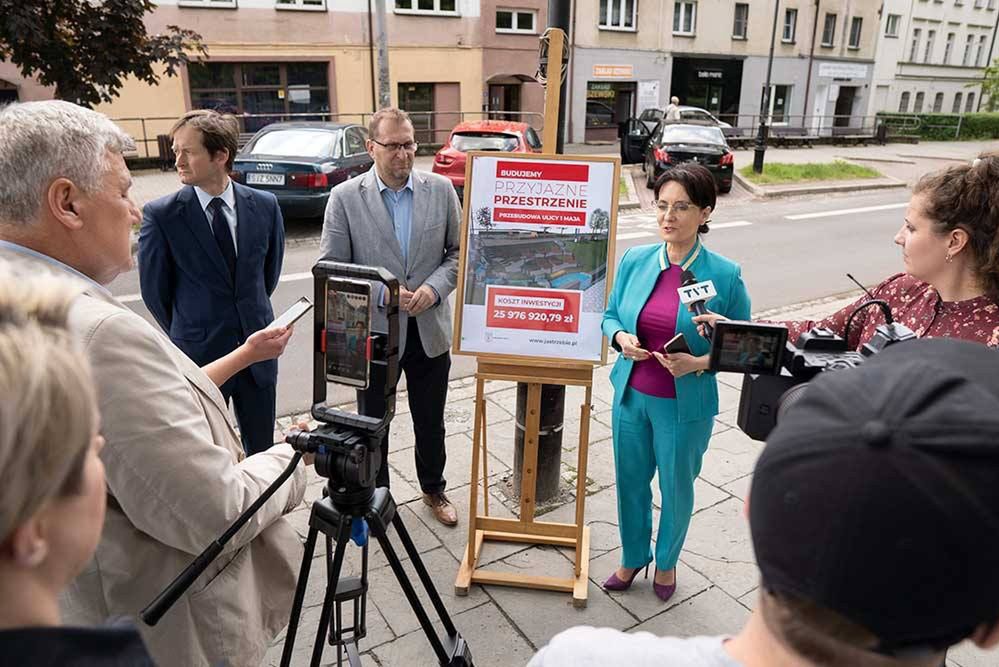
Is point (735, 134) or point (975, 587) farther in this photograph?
point (735, 134)

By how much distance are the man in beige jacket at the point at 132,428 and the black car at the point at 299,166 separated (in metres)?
8.78

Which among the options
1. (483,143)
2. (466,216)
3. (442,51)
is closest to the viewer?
(466,216)

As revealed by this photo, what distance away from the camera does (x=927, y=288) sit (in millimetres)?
2371

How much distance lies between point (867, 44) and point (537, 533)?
39.2 m

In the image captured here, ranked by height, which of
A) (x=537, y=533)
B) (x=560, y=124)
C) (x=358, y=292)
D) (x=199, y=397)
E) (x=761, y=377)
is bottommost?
(x=537, y=533)

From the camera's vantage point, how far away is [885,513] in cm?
75

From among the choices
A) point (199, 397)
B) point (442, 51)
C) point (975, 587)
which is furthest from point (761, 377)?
point (442, 51)

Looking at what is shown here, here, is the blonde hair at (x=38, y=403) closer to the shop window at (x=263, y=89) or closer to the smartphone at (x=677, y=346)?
the smartphone at (x=677, y=346)

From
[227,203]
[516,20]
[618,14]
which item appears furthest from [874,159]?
[227,203]

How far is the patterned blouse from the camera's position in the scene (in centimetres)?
215

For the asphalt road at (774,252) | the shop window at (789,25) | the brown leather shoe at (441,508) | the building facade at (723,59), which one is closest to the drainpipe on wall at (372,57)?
the building facade at (723,59)

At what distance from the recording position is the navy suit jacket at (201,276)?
10.6ft

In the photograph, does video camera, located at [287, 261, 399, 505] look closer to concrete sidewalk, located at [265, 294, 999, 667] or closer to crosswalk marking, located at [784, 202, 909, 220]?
concrete sidewalk, located at [265, 294, 999, 667]

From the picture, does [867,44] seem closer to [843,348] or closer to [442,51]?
[442,51]
